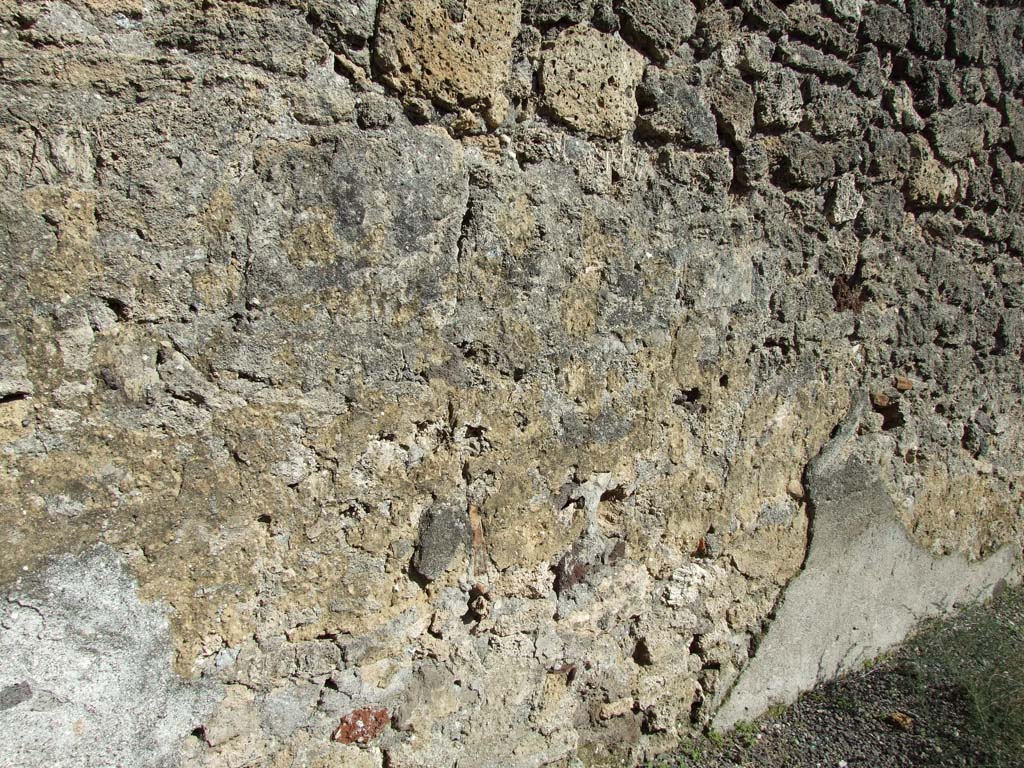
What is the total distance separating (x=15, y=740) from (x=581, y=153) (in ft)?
5.47

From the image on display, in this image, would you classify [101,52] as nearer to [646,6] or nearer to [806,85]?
[646,6]

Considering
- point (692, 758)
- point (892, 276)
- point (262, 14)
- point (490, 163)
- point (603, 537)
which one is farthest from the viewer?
point (892, 276)

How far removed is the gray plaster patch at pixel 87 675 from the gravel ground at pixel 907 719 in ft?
4.80

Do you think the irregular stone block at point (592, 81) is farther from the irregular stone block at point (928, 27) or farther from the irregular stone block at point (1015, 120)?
the irregular stone block at point (1015, 120)

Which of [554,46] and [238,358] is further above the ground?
[554,46]

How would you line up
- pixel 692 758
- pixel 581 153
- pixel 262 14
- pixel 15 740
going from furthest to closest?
pixel 692 758, pixel 581 153, pixel 262 14, pixel 15 740

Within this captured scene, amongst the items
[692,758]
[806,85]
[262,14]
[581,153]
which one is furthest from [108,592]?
[806,85]

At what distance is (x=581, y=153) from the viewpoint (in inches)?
75.8

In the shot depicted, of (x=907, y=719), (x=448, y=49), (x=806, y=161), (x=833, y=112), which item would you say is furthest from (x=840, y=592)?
(x=448, y=49)

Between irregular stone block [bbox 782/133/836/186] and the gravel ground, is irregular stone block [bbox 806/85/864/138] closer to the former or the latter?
irregular stone block [bbox 782/133/836/186]

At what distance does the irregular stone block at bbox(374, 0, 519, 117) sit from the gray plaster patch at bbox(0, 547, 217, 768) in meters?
1.11

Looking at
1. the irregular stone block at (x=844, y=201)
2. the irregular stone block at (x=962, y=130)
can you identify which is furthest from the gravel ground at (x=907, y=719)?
the irregular stone block at (x=962, y=130)

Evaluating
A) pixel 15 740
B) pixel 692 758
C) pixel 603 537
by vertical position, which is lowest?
pixel 692 758

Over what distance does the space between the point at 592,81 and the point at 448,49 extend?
41cm
